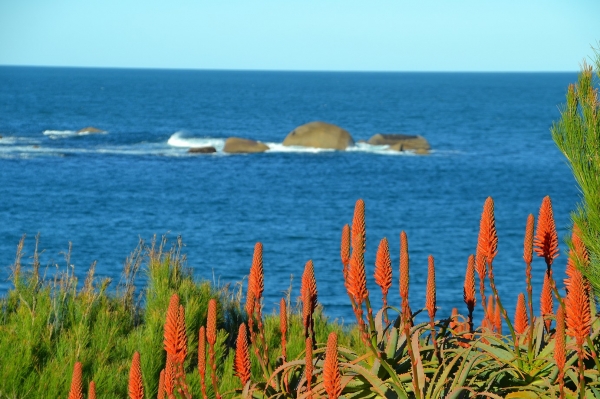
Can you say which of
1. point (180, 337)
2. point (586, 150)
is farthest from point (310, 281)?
point (586, 150)

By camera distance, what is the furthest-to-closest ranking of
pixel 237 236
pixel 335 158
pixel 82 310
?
pixel 335 158, pixel 237 236, pixel 82 310

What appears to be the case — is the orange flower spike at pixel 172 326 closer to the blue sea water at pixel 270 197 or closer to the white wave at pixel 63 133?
the blue sea water at pixel 270 197

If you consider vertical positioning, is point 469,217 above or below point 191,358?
below

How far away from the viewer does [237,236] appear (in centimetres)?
4675

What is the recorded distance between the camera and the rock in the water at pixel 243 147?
265ft

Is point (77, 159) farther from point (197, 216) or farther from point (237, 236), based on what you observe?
point (237, 236)

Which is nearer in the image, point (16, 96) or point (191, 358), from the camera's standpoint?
point (191, 358)

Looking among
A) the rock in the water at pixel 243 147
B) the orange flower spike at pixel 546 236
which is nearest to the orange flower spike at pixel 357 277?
the orange flower spike at pixel 546 236

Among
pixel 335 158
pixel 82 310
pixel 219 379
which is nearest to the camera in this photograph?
pixel 219 379

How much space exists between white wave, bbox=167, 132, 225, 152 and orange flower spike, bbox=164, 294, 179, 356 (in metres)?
80.6

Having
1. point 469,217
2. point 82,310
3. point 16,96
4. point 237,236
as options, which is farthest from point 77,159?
point 16,96

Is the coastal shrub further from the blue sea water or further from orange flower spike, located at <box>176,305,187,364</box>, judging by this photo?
the blue sea water

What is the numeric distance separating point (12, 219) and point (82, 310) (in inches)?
1668

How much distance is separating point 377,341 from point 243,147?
252 ft
